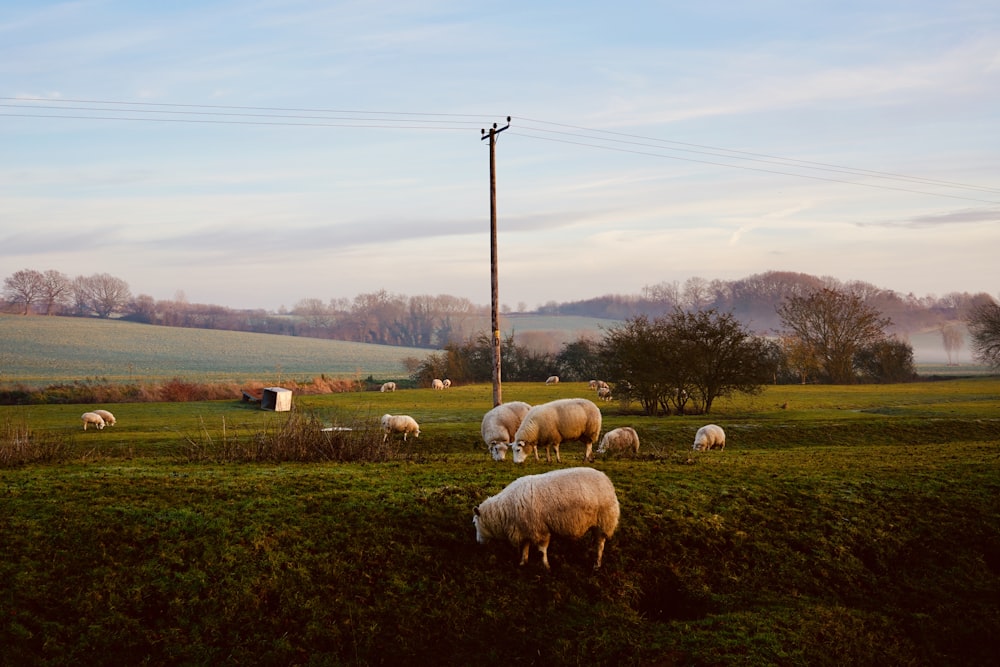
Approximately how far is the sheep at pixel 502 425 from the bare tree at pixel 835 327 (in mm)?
61712

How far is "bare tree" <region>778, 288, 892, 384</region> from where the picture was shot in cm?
7550

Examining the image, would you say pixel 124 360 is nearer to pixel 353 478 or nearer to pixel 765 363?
pixel 765 363

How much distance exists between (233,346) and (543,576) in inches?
4020

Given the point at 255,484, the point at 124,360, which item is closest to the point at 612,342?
the point at 255,484

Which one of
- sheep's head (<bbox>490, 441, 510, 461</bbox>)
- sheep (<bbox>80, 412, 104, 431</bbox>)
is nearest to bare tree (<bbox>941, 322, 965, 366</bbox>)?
sheep's head (<bbox>490, 441, 510, 461</bbox>)

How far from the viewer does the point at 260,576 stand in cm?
1215

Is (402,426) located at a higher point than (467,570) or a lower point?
higher

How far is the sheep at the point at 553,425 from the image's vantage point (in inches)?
760

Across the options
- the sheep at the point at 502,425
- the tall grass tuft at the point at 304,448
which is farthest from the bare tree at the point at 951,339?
the tall grass tuft at the point at 304,448

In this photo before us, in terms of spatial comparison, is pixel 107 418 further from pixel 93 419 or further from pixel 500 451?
pixel 500 451

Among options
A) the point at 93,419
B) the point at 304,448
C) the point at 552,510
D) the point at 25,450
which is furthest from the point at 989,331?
the point at 25,450

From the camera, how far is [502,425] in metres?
21.6

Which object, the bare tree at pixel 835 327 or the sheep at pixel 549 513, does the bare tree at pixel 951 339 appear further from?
the sheep at pixel 549 513

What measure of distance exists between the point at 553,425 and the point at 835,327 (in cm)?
6562
